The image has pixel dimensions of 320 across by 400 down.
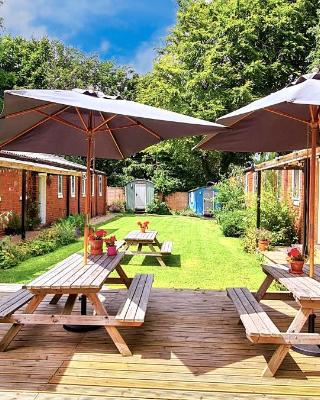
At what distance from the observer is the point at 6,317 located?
3.71m

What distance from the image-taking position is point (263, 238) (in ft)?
36.3

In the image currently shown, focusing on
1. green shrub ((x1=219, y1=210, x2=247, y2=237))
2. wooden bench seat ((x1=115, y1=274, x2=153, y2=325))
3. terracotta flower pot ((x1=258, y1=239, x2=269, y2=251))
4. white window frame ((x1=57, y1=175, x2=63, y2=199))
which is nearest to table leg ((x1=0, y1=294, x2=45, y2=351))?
wooden bench seat ((x1=115, y1=274, x2=153, y2=325))

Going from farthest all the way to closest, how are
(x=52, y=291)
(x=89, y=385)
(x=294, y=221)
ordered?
(x=294, y=221)
(x=52, y=291)
(x=89, y=385)

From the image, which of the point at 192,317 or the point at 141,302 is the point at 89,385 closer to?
the point at 141,302

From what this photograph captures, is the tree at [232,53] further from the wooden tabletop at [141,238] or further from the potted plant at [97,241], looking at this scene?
the potted plant at [97,241]

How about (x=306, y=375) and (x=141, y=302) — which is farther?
(x=141, y=302)

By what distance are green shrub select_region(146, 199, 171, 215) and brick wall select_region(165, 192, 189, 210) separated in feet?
3.72

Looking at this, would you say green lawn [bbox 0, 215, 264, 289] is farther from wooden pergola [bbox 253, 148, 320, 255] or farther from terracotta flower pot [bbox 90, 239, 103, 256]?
terracotta flower pot [bbox 90, 239, 103, 256]

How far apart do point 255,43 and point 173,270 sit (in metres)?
22.3

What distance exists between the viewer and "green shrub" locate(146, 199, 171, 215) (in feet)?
94.4

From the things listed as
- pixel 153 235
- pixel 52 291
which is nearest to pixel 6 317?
pixel 52 291

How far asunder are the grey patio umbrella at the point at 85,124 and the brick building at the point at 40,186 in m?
4.73

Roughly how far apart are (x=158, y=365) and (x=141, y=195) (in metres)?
25.7

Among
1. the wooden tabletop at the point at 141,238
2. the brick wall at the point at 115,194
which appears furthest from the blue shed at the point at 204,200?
the wooden tabletop at the point at 141,238
